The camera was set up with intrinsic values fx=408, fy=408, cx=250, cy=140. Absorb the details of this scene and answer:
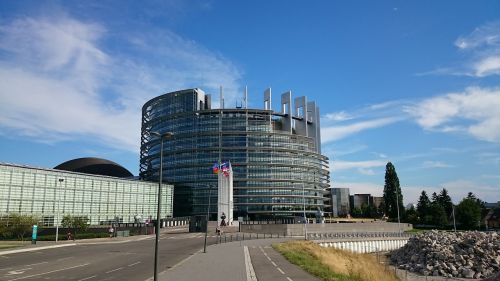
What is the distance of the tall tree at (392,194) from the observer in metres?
124

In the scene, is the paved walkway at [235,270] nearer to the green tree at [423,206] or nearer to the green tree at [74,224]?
the green tree at [74,224]

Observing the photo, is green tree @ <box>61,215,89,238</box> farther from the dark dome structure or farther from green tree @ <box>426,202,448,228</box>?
green tree @ <box>426,202,448,228</box>

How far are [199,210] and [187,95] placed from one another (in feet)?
141

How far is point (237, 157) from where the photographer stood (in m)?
149

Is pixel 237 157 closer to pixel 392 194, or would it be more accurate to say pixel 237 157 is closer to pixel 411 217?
pixel 392 194

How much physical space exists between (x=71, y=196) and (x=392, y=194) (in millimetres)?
90039

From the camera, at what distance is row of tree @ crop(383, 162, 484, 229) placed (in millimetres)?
108062

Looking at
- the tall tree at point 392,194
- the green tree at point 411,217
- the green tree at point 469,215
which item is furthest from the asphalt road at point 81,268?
the green tree at point 411,217

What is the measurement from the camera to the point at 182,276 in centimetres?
2398

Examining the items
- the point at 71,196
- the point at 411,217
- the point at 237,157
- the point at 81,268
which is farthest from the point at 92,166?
the point at 81,268

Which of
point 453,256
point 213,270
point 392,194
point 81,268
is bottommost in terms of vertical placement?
point 453,256

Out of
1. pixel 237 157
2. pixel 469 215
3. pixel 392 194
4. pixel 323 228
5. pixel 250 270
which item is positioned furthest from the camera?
pixel 237 157

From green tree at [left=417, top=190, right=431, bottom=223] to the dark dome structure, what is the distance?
343 feet

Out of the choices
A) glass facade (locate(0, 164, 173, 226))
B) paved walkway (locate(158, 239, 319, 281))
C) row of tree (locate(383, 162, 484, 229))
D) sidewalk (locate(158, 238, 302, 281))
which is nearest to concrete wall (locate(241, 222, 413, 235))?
row of tree (locate(383, 162, 484, 229))
